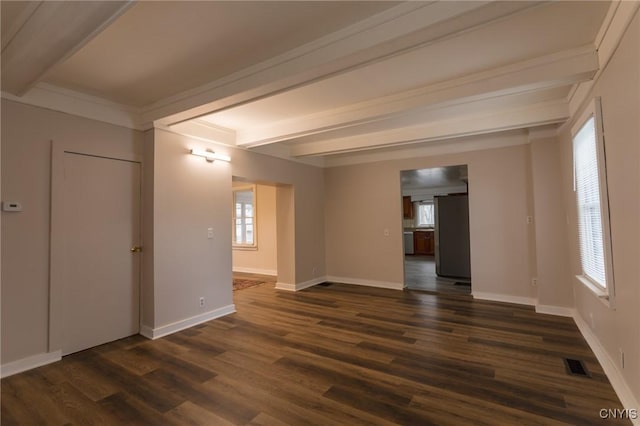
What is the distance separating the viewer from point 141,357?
3039 mm

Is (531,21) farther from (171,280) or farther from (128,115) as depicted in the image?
(171,280)

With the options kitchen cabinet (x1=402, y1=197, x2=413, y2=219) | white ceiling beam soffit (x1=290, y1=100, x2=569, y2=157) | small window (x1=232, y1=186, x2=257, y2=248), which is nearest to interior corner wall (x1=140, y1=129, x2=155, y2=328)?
white ceiling beam soffit (x1=290, y1=100, x2=569, y2=157)

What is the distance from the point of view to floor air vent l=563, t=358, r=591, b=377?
2553 mm

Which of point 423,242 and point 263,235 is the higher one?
point 263,235

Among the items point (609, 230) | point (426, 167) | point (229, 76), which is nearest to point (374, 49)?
point (229, 76)

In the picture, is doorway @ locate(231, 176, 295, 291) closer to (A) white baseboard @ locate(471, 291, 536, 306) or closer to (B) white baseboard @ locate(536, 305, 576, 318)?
(A) white baseboard @ locate(471, 291, 536, 306)

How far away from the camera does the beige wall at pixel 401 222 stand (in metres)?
4.76

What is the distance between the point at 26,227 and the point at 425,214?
37.7 feet

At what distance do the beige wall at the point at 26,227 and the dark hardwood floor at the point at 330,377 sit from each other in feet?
1.23

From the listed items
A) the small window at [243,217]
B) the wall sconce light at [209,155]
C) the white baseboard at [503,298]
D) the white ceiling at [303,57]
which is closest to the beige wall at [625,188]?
the white ceiling at [303,57]

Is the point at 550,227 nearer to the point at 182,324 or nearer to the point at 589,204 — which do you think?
the point at 589,204

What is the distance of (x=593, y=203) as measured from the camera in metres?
2.88

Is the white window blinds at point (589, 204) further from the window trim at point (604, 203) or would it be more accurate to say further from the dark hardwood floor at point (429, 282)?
the dark hardwood floor at point (429, 282)

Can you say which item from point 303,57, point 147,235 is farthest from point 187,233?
point 303,57
